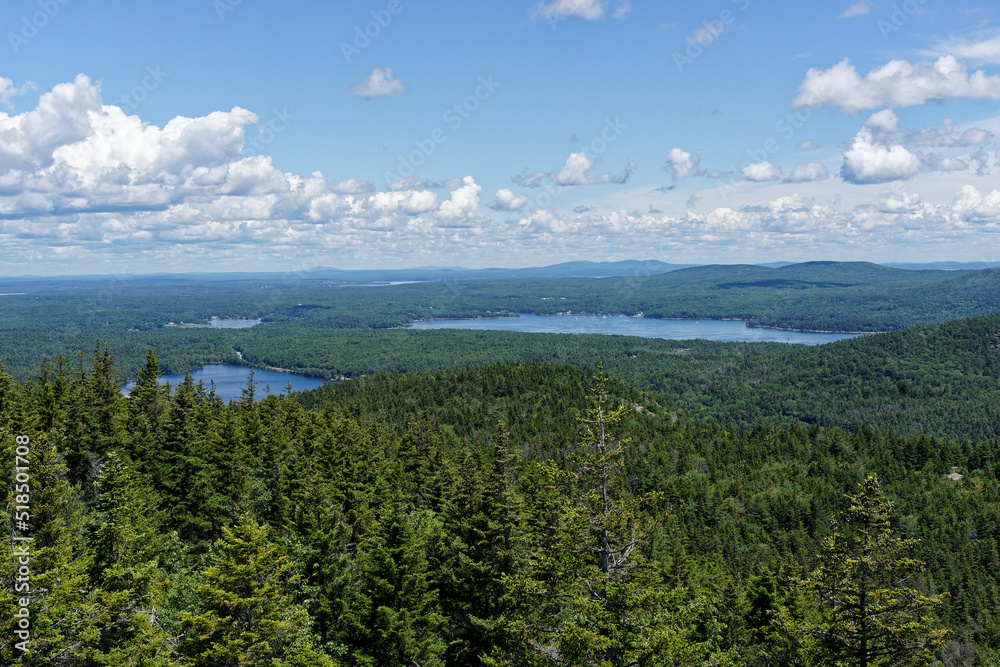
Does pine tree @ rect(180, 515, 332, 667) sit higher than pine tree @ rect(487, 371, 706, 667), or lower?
lower

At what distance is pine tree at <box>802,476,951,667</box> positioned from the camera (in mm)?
19703

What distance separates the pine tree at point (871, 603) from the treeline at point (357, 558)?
1.64 ft

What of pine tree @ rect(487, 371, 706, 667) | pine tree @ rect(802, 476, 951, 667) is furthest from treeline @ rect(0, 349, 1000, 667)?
pine tree @ rect(802, 476, 951, 667)

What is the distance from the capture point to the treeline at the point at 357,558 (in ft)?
61.6

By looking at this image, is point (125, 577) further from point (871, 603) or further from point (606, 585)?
point (871, 603)

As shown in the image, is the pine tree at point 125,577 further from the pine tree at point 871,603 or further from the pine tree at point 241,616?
the pine tree at point 871,603

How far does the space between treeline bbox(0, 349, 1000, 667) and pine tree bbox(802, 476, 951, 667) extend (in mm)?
499

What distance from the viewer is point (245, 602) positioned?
68.1 ft

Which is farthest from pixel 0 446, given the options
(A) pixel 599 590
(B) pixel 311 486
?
(A) pixel 599 590

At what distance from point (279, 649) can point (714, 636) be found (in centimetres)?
2927

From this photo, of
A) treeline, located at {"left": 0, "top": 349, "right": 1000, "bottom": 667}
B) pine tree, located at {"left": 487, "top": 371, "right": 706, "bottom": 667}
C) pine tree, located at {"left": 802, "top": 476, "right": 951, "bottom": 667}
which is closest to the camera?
pine tree, located at {"left": 487, "top": 371, "right": 706, "bottom": 667}

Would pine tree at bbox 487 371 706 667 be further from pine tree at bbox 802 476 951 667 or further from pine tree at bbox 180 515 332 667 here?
pine tree at bbox 180 515 332 667

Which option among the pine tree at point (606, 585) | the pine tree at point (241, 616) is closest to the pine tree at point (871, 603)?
the pine tree at point (606, 585)

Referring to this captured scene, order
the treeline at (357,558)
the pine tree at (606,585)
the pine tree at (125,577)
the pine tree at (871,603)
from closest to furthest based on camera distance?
1. the pine tree at (606,585)
2. the treeline at (357,558)
3. the pine tree at (871,603)
4. the pine tree at (125,577)
